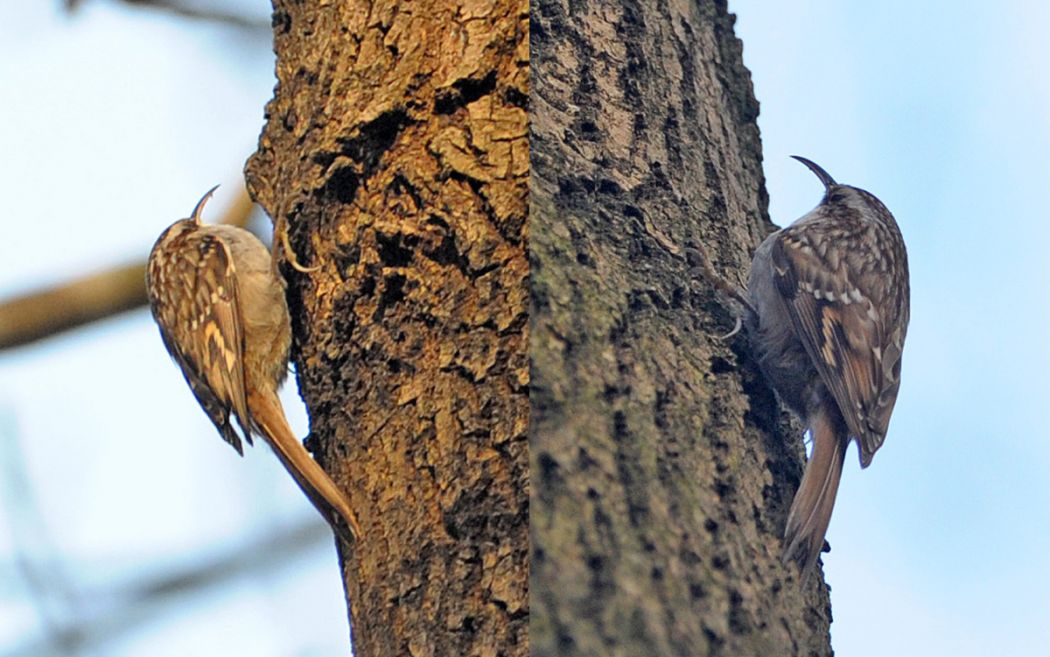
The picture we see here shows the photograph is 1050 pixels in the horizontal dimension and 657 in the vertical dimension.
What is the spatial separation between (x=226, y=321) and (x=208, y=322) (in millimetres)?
90

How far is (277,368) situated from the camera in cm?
166

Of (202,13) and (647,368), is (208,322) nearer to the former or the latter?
(202,13)

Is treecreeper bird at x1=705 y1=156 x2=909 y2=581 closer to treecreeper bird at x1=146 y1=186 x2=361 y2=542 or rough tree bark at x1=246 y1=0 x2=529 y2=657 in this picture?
rough tree bark at x1=246 y1=0 x2=529 y2=657

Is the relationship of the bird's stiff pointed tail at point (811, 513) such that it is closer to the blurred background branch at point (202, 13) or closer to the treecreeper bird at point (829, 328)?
the treecreeper bird at point (829, 328)

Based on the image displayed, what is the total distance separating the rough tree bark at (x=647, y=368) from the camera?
0.84m

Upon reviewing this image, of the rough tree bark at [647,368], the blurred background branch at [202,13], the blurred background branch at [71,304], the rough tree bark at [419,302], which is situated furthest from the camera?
the blurred background branch at [202,13]

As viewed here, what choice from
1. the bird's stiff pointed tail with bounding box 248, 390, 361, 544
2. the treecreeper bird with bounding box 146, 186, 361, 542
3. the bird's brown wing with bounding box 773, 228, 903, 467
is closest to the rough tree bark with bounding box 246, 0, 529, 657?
the bird's stiff pointed tail with bounding box 248, 390, 361, 544

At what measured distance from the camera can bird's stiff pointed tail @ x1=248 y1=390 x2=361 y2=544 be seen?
1146 mm

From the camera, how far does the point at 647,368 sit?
0.94 meters

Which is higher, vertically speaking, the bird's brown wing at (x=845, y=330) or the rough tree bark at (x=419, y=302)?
the bird's brown wing at (x=845, y=330)

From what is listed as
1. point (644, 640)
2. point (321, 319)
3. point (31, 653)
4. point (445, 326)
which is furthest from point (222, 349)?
point (644, 640)

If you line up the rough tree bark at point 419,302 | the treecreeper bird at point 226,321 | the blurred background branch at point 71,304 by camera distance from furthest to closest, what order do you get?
the treecreeper bird at point 226,321
the blurred background branch at point 71,304
the rough tree bark at point 419,302

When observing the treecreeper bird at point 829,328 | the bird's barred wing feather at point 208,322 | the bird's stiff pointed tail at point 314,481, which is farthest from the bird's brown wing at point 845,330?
the bird's barred wing feather at point 208,322

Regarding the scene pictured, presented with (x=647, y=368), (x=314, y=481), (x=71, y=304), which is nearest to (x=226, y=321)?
(x=71, y=304)
